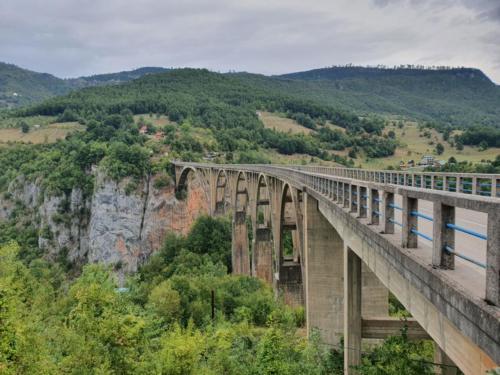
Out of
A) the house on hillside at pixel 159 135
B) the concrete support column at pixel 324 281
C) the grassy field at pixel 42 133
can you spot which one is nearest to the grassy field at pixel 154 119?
the house on hillside at pixel 159 135

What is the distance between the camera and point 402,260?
23.8 feet

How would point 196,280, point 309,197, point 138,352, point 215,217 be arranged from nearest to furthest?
point 138,352 < point 309,197 < point 196,280 < point 215,217

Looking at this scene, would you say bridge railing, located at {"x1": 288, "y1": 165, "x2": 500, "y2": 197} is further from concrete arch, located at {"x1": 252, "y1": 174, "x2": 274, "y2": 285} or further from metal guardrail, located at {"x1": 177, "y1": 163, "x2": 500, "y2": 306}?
concrete arch, located at {"x1": 252, "y1": 174, "x2": 274, "y2": 285}

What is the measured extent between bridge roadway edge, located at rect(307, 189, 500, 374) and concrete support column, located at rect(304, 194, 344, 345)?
32.8 ft

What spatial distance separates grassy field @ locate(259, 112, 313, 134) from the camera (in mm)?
137625

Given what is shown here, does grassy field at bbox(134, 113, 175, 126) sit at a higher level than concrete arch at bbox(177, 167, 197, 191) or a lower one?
higher

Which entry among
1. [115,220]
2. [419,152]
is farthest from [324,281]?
[419,152]

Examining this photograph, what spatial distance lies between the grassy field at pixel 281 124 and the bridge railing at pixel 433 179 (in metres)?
98.3

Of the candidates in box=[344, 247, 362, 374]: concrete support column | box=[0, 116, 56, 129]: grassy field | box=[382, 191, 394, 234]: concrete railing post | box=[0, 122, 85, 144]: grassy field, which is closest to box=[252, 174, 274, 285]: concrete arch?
box=[344, 247, 362, 374]: concrete support column

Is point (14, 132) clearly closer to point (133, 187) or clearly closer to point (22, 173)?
point (22, 173)

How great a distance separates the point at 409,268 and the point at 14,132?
433 ft

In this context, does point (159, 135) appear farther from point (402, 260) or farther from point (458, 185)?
point (402, 260)

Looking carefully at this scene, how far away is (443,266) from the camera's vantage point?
19.4 feet

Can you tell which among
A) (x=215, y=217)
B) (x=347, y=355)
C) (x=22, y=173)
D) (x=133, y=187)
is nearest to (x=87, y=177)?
(x=133, y=187)
